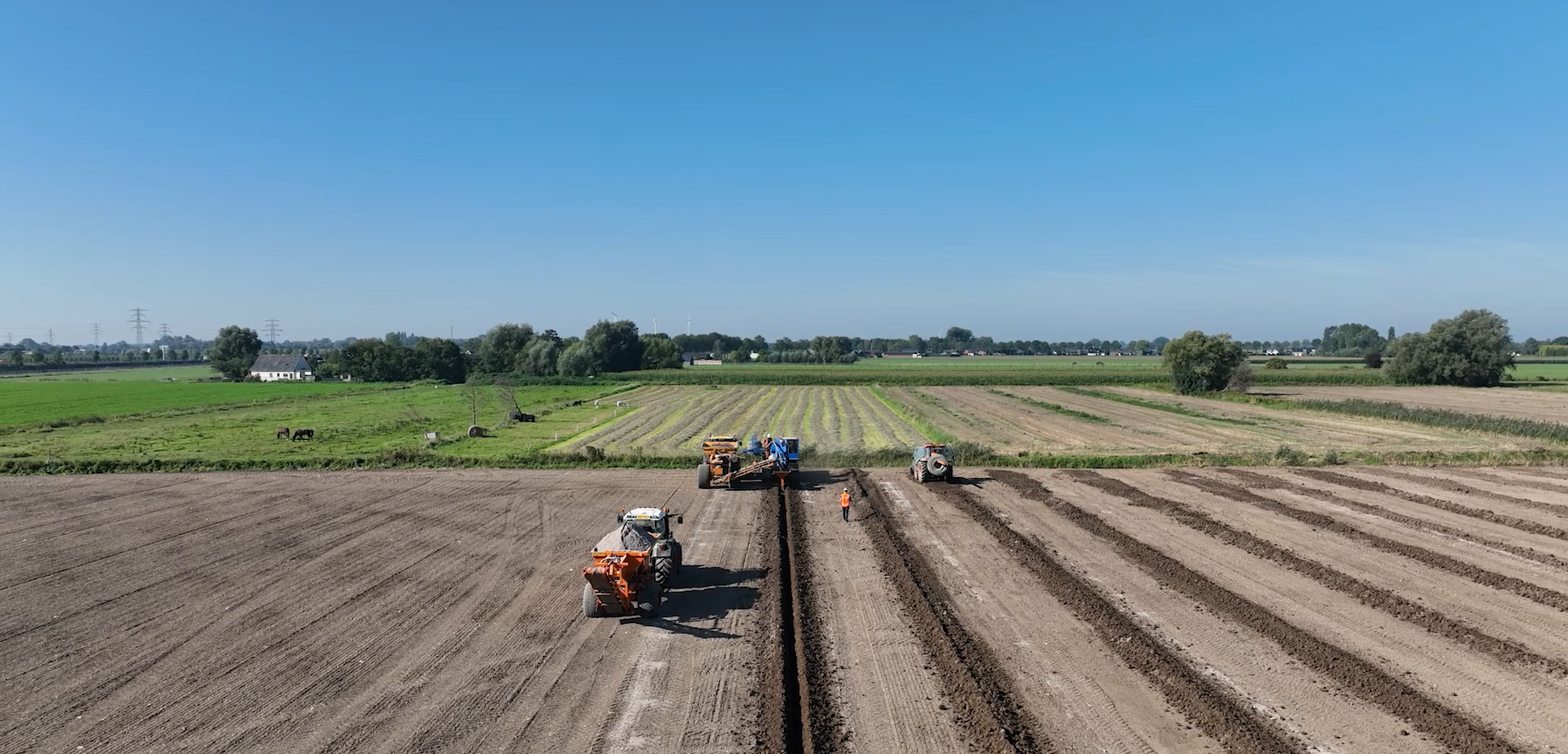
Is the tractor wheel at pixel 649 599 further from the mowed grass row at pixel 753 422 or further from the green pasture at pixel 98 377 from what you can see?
the green pasture at pixel 98 377

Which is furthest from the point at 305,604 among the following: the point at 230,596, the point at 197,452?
the point at 197,452

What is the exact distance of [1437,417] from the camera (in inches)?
1989

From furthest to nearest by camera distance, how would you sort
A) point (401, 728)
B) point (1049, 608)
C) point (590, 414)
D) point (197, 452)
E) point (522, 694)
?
point (590, 414) → point (197, 452) → point (1049, 608) → point (522, 694) → point (401, 728)

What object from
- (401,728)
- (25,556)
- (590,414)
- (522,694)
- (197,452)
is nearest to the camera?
(401,728)

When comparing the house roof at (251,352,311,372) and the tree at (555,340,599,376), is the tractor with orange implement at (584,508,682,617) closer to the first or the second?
the tree at (555,340,599,376)

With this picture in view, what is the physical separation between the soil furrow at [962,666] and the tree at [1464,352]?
9199 centimetres

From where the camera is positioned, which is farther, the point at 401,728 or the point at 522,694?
the point at 522,694

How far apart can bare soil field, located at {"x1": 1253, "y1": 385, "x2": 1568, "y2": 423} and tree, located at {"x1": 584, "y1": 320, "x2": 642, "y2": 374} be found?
88.5m

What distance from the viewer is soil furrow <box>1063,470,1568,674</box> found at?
1430 cm

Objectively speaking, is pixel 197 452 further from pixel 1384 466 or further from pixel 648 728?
pixel 1384 466

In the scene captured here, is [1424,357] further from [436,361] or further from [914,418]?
[436,361]

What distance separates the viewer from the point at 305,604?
56.1 ft

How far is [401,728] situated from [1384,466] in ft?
132

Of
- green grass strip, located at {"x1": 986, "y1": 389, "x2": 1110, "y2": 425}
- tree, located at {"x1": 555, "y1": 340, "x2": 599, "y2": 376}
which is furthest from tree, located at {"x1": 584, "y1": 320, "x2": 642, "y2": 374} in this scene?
green grass strip, located at {"x1": 986, "y1": 389, "x2": 1110, "y2": 425}
